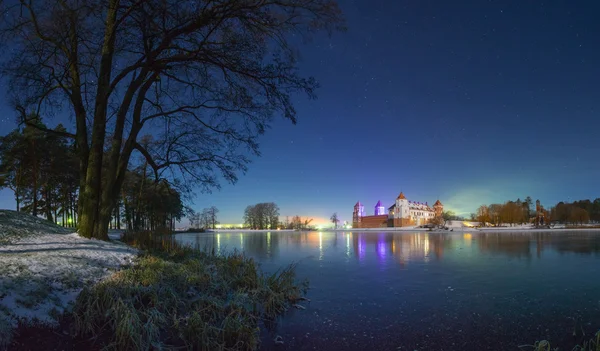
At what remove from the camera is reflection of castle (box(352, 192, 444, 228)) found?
146 meters

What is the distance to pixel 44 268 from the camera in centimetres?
618

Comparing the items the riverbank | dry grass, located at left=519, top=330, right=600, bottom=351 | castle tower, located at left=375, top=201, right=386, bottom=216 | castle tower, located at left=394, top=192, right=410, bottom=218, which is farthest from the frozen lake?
castle tower, located at left=375, top=201, right=386, bottom=216

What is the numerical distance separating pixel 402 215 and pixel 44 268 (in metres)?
150

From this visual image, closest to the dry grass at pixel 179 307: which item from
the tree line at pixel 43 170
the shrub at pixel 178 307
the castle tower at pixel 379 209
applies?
the shrub at pixel 178 307

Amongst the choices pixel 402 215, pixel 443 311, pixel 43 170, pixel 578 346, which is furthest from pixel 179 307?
pixel 402 215

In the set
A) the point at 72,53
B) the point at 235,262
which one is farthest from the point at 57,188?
the point at 235,262

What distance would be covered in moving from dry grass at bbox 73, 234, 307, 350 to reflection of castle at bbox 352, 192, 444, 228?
14180 cm

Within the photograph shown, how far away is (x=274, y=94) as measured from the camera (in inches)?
323

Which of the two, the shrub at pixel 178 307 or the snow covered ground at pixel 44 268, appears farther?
the shrub at pixel 178 307

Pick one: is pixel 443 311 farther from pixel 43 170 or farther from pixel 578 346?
pixel 43 170

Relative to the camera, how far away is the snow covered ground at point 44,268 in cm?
485

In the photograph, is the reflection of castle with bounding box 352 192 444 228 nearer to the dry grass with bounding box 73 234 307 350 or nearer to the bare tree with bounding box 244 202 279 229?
the bare tree with bounding box 244 202 279 229

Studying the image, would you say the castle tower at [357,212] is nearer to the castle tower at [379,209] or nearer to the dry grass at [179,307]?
the castle tower at [379,209]

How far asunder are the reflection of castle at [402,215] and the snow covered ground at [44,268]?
143580 millimetres
